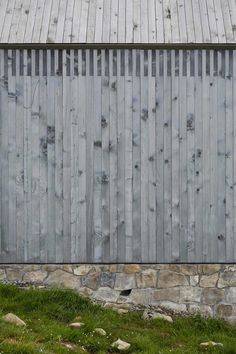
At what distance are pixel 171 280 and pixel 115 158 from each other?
1832 mm

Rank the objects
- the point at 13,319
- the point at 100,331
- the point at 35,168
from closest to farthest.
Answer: the point at 13,319
the point at 100,331
the point at 35,168

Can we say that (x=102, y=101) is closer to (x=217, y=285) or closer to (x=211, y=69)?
(x=211, y=69)

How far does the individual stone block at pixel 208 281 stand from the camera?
843 cm

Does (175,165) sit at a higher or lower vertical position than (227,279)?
higher

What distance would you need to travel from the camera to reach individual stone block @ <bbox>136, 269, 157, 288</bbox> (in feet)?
27.6

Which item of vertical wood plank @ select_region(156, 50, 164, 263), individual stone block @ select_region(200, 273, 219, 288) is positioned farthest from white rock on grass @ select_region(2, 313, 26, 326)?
individual stone block @ select_region(200, 273, 219, 288)

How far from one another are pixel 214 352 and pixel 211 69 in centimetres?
385

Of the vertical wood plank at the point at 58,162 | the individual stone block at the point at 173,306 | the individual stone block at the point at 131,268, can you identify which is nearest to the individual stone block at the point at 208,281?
the individual stone block at the point at 173,306

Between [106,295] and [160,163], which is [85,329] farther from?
[160,163]

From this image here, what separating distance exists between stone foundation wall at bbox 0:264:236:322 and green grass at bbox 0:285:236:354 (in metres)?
0.29

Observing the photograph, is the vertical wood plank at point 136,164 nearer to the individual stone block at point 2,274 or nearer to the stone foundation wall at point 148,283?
the stone foundation wall at point 148,283

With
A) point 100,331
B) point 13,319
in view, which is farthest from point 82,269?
point 13,319

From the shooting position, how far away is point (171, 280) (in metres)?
8.43

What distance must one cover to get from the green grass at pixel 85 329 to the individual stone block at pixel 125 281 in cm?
44
